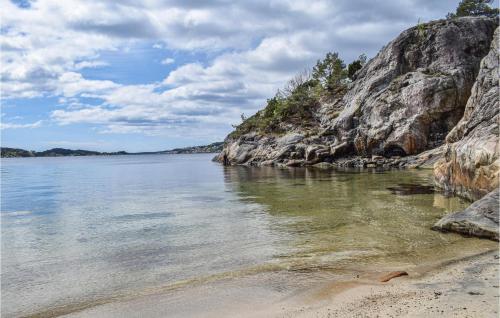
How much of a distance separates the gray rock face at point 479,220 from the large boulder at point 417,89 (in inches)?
1665

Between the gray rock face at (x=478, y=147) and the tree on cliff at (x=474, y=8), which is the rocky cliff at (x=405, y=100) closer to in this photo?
the tree on cliff at (x=474, y=8)

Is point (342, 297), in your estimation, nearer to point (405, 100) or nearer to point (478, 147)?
point (478, 147)

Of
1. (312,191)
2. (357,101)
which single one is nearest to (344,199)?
(312,191)

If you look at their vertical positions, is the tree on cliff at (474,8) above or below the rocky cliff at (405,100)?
above

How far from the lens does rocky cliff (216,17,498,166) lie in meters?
54.0

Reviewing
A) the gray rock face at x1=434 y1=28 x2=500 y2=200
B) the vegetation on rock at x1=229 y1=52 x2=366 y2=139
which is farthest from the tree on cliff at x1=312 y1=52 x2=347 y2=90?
the gray rock face at x1=434 y1=28 x2=500 y2=200

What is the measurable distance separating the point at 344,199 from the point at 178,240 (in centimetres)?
1284

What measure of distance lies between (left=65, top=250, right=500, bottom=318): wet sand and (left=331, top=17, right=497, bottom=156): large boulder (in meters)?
47.8

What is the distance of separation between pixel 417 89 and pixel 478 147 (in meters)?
39.4

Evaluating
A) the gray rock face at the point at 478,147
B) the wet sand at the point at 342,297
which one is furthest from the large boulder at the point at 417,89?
the wet sand at the point at 342,297

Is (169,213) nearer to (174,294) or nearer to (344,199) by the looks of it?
(344,199)

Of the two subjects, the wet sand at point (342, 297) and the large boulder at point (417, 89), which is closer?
the wet sand at point (342, 297)

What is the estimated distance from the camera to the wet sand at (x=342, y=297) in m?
7.62

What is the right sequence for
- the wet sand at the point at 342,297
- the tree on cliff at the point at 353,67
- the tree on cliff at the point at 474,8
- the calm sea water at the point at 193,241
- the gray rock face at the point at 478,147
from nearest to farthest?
the wet sand at the point at 342,297 < the calm sea water at the point at 193,241 < the gray rock face at the point at 478,147 < the tree on cliff at the point at 474,8 < the tree on cliff at the point at 353,67
